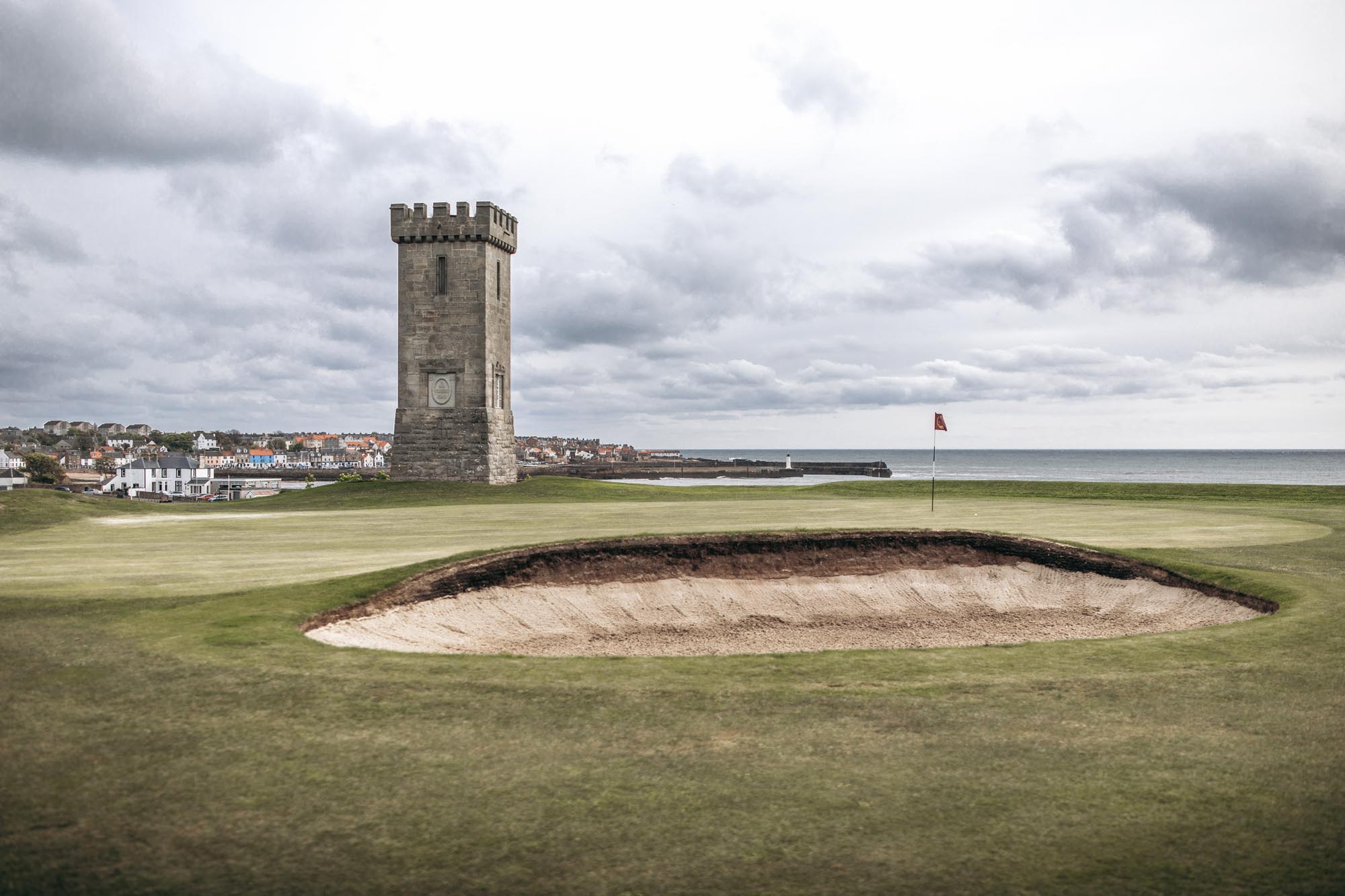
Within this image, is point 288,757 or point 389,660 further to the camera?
point 389,660

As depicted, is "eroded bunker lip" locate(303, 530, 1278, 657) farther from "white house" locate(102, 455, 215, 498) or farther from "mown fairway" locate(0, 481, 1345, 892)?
"white house" locate(102, 455, 215, 498)

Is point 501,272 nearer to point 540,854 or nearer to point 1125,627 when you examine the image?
point 1125,627

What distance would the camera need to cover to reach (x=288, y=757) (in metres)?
6.65

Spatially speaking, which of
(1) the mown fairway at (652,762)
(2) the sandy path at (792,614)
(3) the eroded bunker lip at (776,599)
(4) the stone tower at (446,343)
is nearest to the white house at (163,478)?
(4) the stone tower at (446,343)

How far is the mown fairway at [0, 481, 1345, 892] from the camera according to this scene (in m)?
5.03

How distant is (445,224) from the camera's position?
46.2 m

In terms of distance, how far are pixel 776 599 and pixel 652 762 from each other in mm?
11279

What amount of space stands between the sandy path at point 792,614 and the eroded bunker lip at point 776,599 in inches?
1.4

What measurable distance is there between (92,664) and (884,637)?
11372 mm

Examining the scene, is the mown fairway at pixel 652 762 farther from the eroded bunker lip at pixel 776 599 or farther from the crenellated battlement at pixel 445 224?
the crenellated battlement at pixel 445 224

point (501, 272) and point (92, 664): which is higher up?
point (501, 272)

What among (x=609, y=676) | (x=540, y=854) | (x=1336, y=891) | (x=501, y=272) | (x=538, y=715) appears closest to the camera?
(x=1336, y=891)

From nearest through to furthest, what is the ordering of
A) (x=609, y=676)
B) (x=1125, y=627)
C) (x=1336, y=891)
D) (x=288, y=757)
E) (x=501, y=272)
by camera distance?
1. (x=1336, y=891)
2. (x=288, y=757)
3. (x=609, y=676)
4. (x=1125, y=627)
5. (x=501, y=272)

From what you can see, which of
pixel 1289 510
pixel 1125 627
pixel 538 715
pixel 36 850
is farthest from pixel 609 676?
pixel 1289 510
